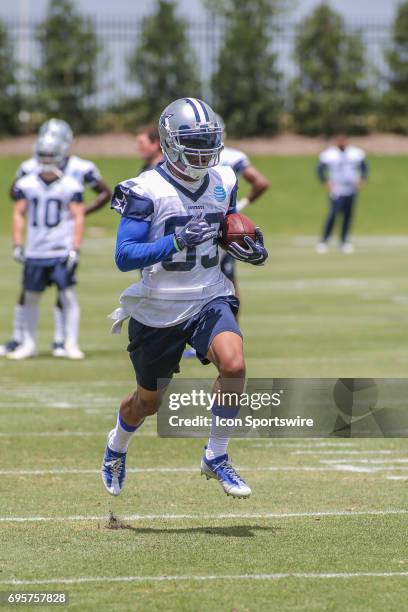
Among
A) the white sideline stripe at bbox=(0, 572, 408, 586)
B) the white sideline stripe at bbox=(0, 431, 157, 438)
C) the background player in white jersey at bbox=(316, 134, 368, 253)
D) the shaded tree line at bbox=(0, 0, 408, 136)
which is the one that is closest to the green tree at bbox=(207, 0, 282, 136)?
the shaded tree line at bbox=(0, 0, 408, 136)

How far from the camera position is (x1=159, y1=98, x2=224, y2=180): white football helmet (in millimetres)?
6387

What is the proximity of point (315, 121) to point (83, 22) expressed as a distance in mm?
6829

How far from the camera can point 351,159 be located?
27.8m

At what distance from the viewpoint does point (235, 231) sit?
645 centimetres

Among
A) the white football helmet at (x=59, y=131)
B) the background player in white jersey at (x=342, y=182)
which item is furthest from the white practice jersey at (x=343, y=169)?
the white football helmet at (x=59, y=131)

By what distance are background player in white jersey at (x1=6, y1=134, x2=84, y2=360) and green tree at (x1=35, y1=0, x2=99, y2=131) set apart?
24663 mm

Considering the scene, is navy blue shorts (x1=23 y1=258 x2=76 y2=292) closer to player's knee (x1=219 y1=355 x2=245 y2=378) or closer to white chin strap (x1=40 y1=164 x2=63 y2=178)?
white chin strap (x1=40 y1=164 x2=63 y2=178)

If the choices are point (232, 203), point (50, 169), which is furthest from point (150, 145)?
point (232, 203)

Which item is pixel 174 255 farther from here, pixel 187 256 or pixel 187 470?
pixel 187 470

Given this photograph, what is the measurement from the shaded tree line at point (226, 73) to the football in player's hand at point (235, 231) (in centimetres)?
3095

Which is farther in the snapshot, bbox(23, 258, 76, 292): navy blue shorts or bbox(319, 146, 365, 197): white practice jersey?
bbox(319, 146, 365, 197): white practice jersey

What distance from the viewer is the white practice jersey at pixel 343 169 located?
90.1 feet

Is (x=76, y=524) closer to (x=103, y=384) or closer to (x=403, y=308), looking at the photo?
(x=103, y=384)

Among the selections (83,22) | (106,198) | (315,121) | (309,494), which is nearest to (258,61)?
(315,121)
